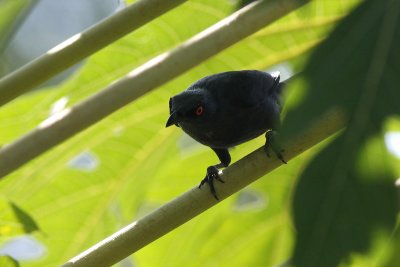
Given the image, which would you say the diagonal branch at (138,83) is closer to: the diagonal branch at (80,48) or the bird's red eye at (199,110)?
the diagonal branch at (80,48)

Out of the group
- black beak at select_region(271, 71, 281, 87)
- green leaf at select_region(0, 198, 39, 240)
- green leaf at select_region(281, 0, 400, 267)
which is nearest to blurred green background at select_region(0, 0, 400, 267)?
green leaf at select_region(0, 198, 39, 240)

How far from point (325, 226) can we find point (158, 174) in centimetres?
216

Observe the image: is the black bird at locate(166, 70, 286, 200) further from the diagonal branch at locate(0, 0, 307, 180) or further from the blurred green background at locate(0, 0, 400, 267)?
the diagonal branch at locate(0, 0, 307, 180)

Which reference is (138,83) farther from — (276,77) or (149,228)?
(276,77)

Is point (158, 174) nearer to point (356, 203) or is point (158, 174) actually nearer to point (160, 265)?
point (160, 265)

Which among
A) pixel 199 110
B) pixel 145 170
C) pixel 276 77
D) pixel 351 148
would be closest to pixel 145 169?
pixel 145 170

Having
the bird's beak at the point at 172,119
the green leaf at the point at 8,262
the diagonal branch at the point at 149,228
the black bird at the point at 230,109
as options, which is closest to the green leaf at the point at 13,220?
the green leaf at the point at 8,262

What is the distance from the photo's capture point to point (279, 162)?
1931mm

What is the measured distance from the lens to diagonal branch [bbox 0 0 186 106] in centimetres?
180

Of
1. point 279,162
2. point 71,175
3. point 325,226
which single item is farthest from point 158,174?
point 325,226

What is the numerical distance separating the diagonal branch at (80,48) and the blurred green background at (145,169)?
0.71 meters

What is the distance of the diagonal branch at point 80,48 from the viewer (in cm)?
180

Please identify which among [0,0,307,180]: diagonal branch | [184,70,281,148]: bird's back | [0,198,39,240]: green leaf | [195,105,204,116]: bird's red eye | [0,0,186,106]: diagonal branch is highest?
[0,0,186,106]: diagonal branch

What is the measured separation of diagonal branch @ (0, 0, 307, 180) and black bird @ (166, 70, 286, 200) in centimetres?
131
